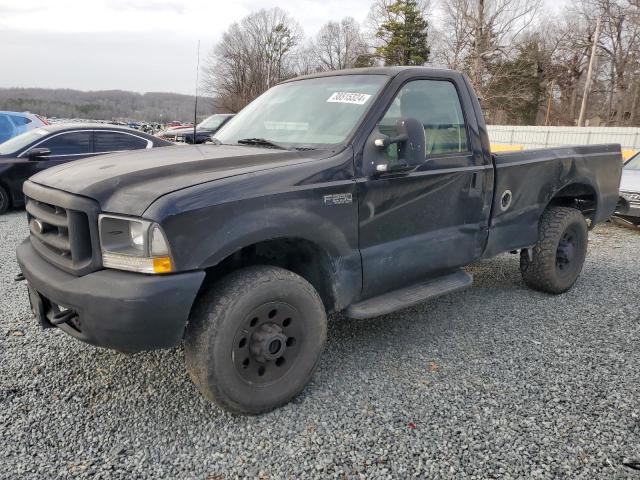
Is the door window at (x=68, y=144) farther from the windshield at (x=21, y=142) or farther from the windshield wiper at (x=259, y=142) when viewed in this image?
the windshield wiper at (x=259, y=142)

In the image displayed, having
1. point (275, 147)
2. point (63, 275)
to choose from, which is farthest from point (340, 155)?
point (63, 275)

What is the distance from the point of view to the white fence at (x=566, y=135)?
68.5 feet

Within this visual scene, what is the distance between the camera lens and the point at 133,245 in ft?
7.69

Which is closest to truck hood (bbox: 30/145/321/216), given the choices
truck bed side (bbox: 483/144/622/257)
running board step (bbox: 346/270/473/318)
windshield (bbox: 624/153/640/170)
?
running board step (bbox: 346/270/473/318)

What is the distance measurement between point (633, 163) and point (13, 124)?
529 inches

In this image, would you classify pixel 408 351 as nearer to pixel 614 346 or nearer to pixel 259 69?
pixel 614 346

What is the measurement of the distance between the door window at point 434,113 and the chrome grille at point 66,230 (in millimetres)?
1849

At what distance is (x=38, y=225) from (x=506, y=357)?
10.3 ft

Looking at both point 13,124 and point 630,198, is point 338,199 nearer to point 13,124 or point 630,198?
point 630,198

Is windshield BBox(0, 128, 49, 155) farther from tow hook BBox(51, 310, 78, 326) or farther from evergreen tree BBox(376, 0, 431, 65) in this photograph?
evergreen tree BBox(376, 0, 431, 65)

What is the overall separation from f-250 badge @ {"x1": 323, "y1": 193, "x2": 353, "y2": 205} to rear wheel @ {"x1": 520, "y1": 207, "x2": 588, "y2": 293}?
244cm

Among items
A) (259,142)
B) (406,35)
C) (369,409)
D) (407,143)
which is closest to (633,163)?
(407,143)

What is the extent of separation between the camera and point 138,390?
2977 mm

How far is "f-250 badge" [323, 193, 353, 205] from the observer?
2.85 m
